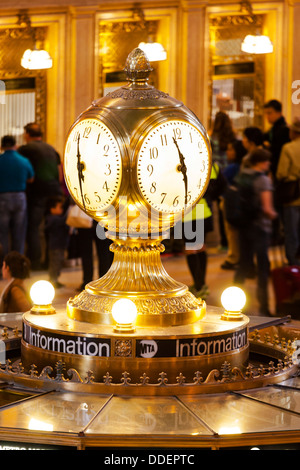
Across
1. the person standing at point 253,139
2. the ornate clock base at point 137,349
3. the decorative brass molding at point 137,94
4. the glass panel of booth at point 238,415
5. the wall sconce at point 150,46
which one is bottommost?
the glass panel of booth at point 238,415

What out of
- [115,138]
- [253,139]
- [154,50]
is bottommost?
[115,138]

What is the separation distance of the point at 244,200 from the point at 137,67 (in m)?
4.69

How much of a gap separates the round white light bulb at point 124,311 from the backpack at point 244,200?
4888mm

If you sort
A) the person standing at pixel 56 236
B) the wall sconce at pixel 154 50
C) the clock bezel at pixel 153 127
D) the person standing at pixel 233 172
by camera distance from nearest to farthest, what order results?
the clock bezel at pixel 153 127, the person standing at pixel 56 236, the person standing at pixel 233 172, the wall sconce at pixel 154 50

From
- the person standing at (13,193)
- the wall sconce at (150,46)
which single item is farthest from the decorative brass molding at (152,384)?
the wall sconce at (150,46)

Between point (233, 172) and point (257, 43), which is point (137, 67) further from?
point (257, 43)

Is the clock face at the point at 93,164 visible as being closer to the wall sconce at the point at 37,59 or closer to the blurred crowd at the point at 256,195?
the blurred crowd at the point at 256,195

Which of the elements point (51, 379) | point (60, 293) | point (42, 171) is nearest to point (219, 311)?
point (51, 379)

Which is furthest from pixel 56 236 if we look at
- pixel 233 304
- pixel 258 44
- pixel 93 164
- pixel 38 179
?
pixel 93 164

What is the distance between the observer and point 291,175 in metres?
9.05

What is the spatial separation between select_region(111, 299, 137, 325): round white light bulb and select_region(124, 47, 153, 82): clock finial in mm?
841

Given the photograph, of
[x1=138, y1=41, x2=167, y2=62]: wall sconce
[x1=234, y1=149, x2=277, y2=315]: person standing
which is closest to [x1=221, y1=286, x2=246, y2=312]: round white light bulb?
[x1=234, y1=149, x2=277, y2=315]: person standing

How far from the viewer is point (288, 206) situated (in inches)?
363

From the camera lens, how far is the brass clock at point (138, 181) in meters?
3.13
